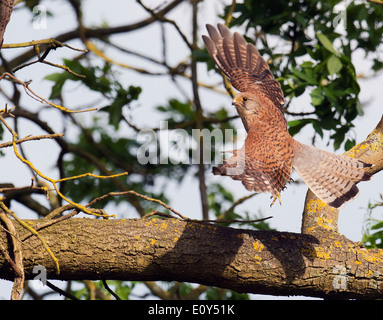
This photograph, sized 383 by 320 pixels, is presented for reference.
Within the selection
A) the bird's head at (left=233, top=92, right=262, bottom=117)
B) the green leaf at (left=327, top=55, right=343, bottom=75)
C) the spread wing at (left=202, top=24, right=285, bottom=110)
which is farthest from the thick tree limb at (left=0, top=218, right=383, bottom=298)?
the spread wing at (left=202, top=24, right=285, bottom=110)

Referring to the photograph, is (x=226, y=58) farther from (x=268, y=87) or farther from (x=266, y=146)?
(x=266, y=146)

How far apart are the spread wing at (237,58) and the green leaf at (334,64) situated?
404 mm

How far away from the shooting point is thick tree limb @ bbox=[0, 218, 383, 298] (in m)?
2.45

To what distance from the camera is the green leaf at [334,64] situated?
3.27m

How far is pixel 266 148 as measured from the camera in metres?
3.02

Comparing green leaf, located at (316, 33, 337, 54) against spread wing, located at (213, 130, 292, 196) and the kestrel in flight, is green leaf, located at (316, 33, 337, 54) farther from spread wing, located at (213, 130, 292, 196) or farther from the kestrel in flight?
spread wing, located at (213, 130, 292, 196)

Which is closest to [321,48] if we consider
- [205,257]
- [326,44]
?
[326,44]

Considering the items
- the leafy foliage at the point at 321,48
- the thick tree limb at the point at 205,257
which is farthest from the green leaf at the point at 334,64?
the thick tree limb at the point at 205,257

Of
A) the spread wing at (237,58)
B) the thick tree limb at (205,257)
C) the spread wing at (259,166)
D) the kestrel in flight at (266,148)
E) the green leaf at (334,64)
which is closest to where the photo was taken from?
the thick tree limb at (205,257)

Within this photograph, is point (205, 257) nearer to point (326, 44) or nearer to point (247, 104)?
point (247, 104)

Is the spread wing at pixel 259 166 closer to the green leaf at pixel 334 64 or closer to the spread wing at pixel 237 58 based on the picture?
the spread wing at pixel 237 58

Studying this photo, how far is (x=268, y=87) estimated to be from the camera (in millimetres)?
3488

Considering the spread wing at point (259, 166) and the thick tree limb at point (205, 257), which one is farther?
the spread wing at point (259, 166)
